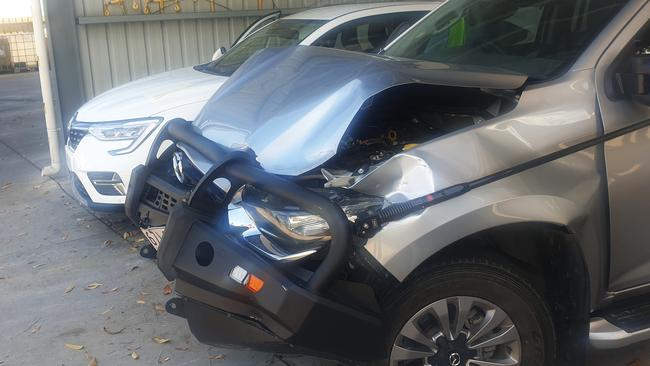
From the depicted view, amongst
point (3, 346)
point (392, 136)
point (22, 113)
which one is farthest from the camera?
point (22, 113)

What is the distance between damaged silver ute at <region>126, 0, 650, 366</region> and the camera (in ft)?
8.30

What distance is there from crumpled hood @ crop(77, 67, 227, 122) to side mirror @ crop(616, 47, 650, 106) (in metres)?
3.53

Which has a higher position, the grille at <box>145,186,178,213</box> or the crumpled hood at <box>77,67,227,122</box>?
the crumpled hood at <box>77,67,227,122</box>

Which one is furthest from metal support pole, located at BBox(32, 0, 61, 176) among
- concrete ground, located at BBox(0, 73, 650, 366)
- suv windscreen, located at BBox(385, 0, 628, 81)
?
suv windscreen, located at BBox(385, 0, 628, 81)

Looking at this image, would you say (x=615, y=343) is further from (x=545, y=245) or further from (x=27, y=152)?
(x=27, y=152)

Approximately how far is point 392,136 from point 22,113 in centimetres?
1122

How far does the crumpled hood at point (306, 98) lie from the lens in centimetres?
281

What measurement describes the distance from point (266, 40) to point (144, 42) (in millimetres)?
2854

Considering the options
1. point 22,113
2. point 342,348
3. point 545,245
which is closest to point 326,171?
point 342,348

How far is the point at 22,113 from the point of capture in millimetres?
12555

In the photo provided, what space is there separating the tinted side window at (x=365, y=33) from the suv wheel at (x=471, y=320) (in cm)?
383

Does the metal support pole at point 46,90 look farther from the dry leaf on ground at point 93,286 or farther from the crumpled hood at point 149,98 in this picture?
the dry leaf on ground at point 93,286

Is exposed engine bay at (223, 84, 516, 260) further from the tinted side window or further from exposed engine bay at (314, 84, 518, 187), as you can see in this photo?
the tinted side window

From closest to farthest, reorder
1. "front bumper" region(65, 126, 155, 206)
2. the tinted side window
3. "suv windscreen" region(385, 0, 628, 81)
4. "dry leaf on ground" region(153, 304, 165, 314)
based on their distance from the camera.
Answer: "suv windscreen" region(385, 0, 628, 81), "dry leaf on ground" region(153, 304, 165, 314), "front bumper" region(65, 126, 155, 206), the tinted side window
